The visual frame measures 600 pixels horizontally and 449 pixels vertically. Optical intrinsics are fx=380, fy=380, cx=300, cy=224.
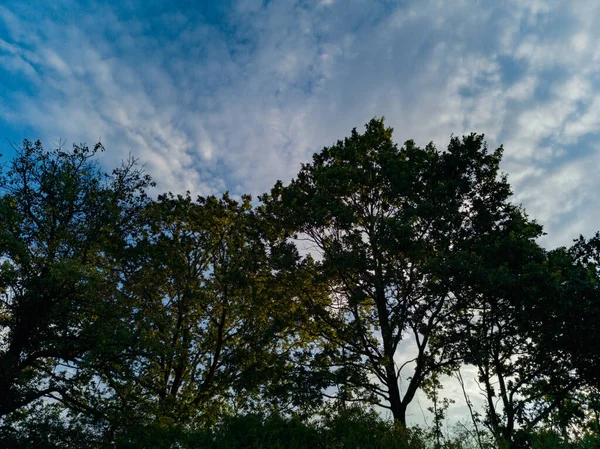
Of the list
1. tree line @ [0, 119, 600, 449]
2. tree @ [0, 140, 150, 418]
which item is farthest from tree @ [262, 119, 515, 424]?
tree @ [0, 140, 150, 418]

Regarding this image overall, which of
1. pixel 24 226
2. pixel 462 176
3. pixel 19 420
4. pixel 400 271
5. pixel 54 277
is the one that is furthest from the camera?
pixel 462 176

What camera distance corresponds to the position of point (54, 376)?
15.4 meters

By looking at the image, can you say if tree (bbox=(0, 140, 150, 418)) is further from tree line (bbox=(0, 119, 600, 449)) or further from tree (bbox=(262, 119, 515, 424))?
tree (bbox=(262, 119, 515, 424))

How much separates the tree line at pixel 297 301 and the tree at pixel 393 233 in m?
0.09

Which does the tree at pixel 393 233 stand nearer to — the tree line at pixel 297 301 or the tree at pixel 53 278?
the tree line at pixel 297 301

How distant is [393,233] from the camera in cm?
1561

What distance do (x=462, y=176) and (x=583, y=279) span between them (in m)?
6.62

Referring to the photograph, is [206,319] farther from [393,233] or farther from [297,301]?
[393,233]

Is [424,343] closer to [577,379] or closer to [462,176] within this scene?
[577,379]

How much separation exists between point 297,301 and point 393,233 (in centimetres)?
725

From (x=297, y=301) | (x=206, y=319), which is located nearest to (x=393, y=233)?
(x=297, y=301)

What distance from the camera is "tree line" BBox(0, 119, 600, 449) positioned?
14.2m

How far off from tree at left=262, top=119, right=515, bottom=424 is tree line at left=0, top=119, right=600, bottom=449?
94 mm

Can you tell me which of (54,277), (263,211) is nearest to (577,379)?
(263,211)
